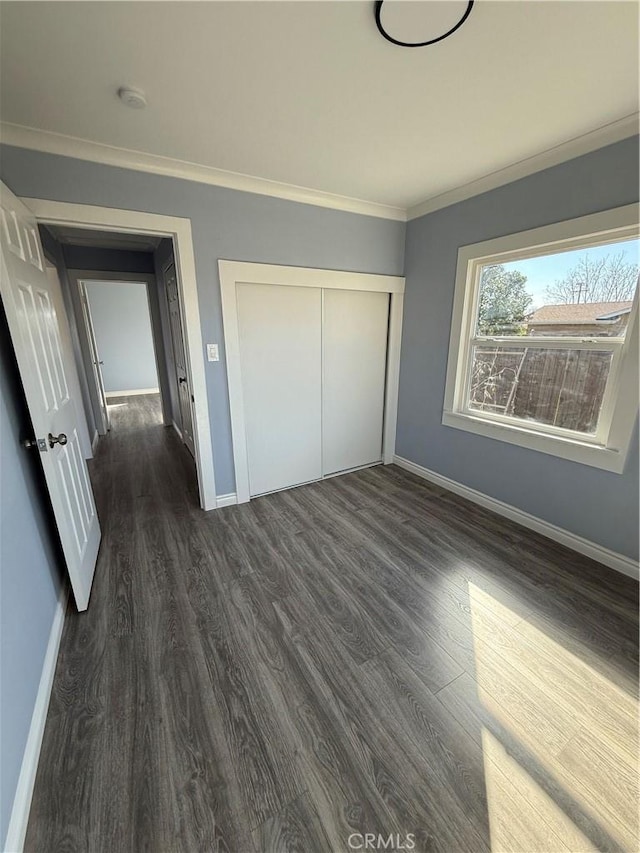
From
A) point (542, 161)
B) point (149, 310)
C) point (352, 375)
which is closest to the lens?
point (542, 161)

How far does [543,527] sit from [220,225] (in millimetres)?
3158

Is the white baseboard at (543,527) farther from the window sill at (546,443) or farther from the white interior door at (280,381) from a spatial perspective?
the white interior door at (280,381)

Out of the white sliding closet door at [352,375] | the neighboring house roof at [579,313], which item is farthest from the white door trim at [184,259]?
the neighboring house roof at [579,313]

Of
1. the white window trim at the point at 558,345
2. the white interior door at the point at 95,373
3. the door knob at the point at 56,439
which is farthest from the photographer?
the white interior door at the point at 95,373

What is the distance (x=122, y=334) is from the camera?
730cm

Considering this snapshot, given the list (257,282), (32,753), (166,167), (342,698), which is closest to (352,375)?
(257,282)

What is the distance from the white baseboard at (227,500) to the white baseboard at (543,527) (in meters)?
1.83

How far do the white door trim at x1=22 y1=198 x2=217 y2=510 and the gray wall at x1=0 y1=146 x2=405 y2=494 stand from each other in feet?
0.15

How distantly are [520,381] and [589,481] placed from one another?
0.80 meters

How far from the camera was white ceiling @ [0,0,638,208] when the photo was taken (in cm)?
114

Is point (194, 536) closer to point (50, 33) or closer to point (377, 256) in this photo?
point (50, 33)

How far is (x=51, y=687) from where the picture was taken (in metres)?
1.41

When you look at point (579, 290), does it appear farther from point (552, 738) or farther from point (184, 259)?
point (184, 259)

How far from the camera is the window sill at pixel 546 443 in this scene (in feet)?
6.66
